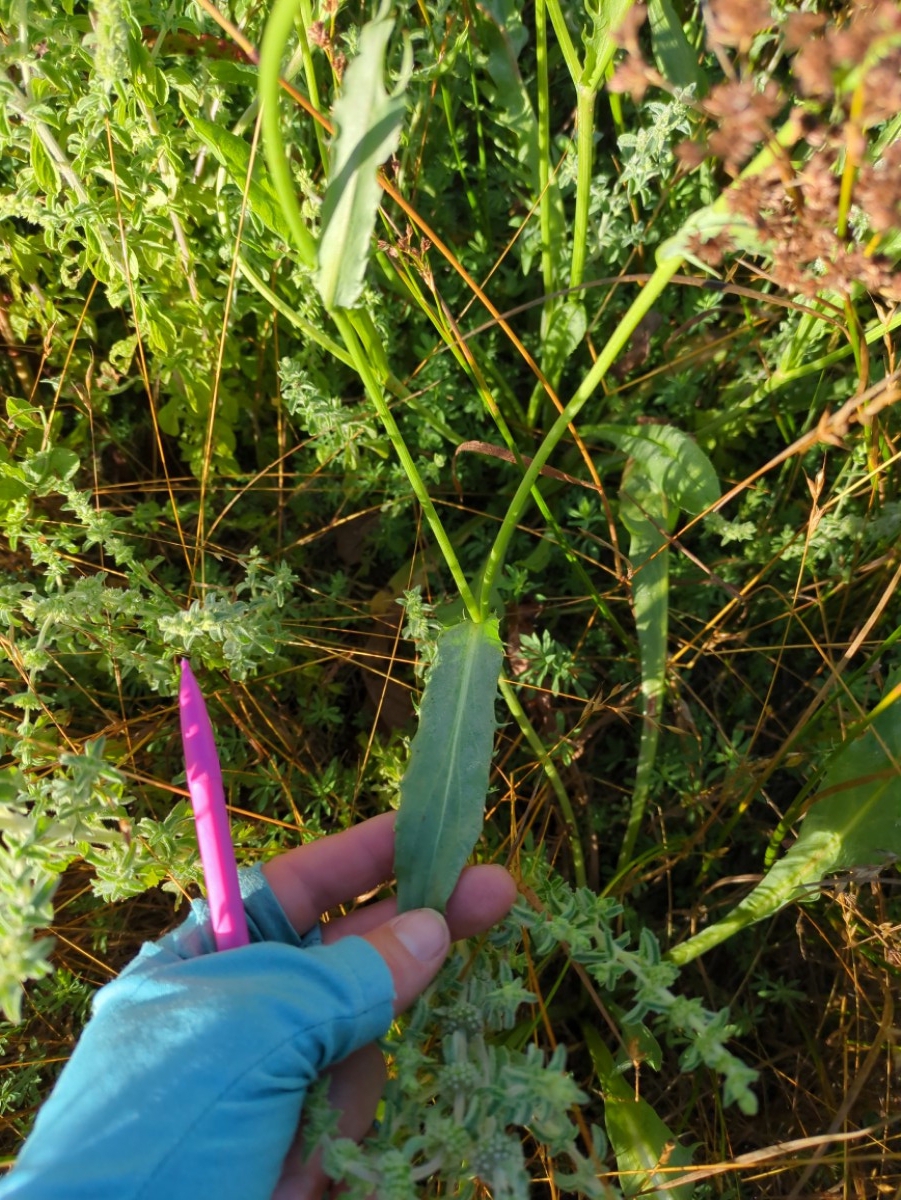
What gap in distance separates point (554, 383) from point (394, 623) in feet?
1.72

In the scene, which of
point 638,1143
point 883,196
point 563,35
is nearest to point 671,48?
point 563,35

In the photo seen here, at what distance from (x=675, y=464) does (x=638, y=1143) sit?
3.27ft

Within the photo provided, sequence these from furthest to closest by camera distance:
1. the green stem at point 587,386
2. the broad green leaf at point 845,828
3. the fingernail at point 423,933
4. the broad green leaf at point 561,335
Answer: the broad green leaf at point 561,335 < the broad green leaf at point 845,828 < the fingernail at point 423,933 < the green stem at point 587,386

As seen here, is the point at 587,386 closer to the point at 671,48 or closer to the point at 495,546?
the point at 495,546

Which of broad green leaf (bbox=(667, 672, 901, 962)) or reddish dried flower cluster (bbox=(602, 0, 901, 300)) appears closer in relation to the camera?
reddish dried flower cluster (bbox=(602, 0, 901, 300))

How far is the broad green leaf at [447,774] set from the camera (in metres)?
1.12

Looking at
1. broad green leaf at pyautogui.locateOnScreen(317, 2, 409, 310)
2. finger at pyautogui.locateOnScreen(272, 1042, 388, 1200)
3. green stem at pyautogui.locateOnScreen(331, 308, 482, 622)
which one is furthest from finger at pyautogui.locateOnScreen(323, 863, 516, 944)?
broad green leaf at pyautogui.locateOnScreen(317, 2, 409, 310)

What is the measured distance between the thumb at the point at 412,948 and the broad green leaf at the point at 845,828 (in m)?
0.46

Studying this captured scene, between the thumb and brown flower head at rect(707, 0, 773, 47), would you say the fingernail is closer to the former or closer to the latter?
the thumb

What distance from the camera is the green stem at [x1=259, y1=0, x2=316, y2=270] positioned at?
0.66 metres

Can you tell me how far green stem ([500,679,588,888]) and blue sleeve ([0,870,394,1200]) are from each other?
18.9 inches

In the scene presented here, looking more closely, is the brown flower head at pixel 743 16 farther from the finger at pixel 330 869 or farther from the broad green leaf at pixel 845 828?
the finger at pixel 330 869

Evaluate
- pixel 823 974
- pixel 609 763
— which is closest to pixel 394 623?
pixel 609 763

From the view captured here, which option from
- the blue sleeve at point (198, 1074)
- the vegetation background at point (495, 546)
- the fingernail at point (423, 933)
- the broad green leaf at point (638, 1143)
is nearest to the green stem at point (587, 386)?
the vegetation background at point (495, 546)
